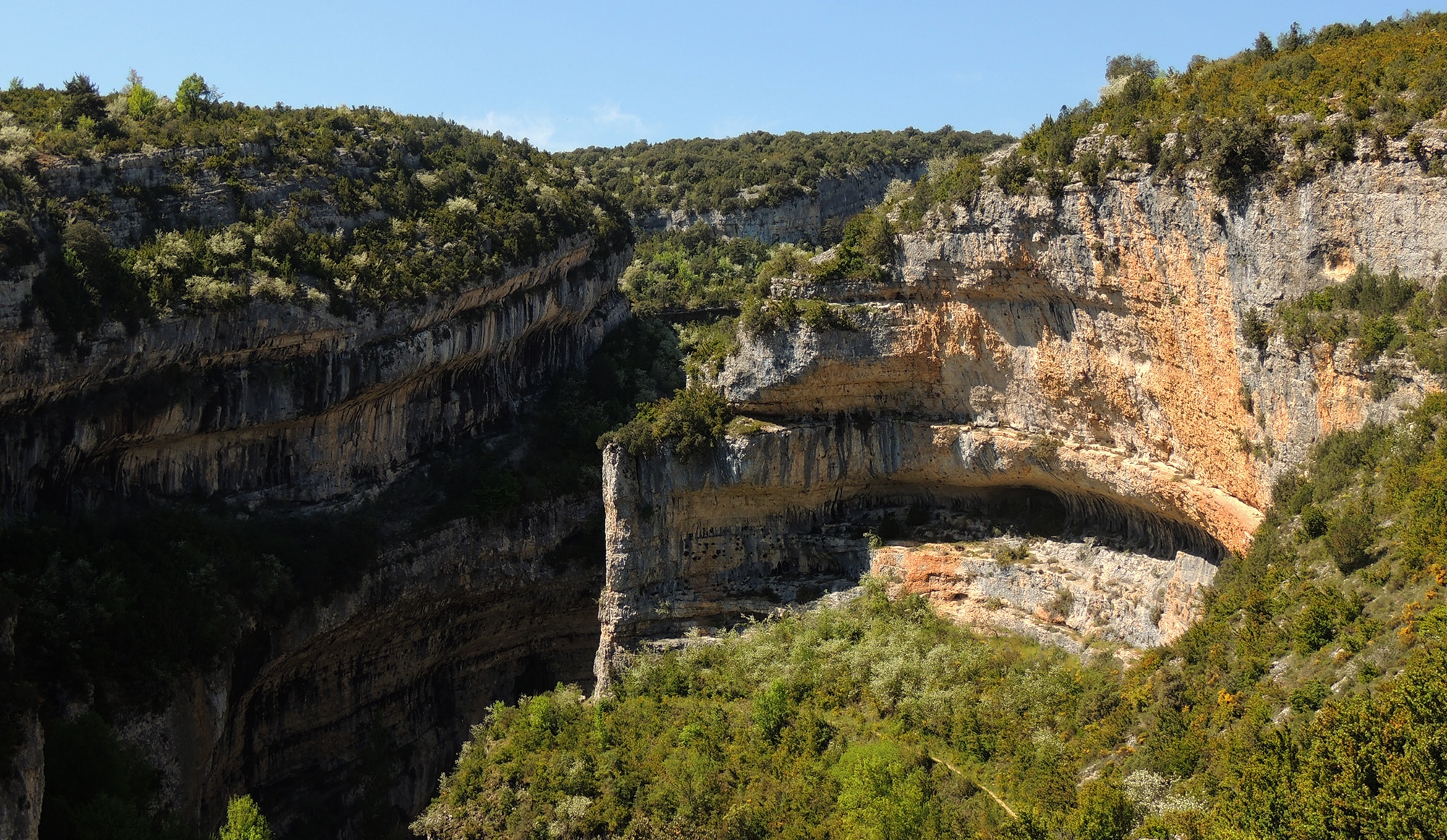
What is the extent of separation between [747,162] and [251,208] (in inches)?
1876

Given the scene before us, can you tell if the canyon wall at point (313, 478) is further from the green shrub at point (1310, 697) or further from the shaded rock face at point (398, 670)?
the green shrub at point (1310, 697)

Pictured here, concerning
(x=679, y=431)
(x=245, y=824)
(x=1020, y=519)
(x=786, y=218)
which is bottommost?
(x=245, y=824)

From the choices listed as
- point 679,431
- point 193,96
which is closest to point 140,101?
point 193,96

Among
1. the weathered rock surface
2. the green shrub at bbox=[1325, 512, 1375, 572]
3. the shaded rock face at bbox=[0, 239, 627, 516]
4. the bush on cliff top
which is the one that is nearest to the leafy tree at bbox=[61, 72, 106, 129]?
the shaded rock face at bbox=[0, 239, 627, 516]

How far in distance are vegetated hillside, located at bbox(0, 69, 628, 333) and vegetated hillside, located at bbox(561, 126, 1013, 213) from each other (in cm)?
2583

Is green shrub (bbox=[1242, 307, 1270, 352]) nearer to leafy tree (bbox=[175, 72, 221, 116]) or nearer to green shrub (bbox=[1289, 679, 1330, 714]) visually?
green shrub (bbox=[1289, 679, 1330, 714])

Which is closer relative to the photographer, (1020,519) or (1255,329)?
(1255,329)

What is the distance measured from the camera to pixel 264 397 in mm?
38969

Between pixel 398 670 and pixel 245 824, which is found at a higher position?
pixel 398 670

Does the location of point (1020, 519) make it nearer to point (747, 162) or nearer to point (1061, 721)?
point (1061, 721)

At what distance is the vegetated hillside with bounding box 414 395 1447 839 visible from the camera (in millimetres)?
18750

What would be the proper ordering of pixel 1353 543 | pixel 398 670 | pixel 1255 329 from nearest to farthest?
pixel 1353 543 < pixel 1255 329 < pixel 398 670

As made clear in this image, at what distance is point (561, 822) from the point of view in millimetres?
31016

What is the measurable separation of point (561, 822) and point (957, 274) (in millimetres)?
17707
